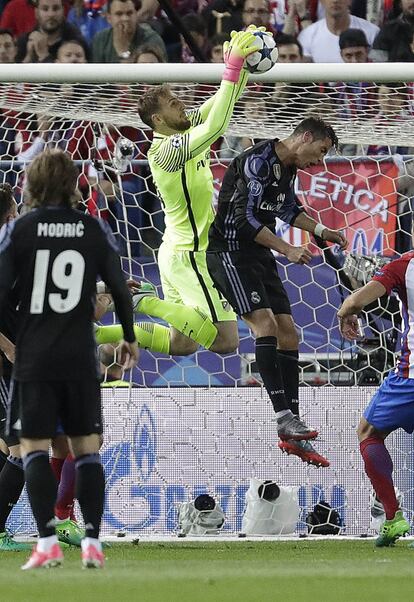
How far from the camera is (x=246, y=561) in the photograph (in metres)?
6.49

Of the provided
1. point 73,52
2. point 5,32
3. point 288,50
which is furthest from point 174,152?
point 5,32

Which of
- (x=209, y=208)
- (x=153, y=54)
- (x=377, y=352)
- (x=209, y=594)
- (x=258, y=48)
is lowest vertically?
(x=209, y=594)

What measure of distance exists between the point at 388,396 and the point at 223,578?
9.24 ft

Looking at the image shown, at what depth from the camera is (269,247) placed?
8.13m

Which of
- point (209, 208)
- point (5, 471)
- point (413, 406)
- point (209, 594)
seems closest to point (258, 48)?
point (209, 208)

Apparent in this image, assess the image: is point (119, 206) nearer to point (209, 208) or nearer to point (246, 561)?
point (209, 208)

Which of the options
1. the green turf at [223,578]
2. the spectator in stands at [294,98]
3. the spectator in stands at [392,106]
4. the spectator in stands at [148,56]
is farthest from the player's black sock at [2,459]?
the spectator in stands at [148,56]

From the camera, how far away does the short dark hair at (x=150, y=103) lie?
338 inches

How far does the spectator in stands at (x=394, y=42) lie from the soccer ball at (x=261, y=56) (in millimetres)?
5146

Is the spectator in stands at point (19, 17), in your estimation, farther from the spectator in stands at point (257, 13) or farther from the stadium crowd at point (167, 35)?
the spectator in stands at point (257, 13)

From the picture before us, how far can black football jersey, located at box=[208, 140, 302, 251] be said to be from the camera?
821cm

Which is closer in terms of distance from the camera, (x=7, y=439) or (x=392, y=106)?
(x=7, y=439)

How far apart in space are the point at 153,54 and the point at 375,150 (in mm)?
2330

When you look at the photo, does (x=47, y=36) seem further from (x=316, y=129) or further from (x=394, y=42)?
(x=316, y=129)
